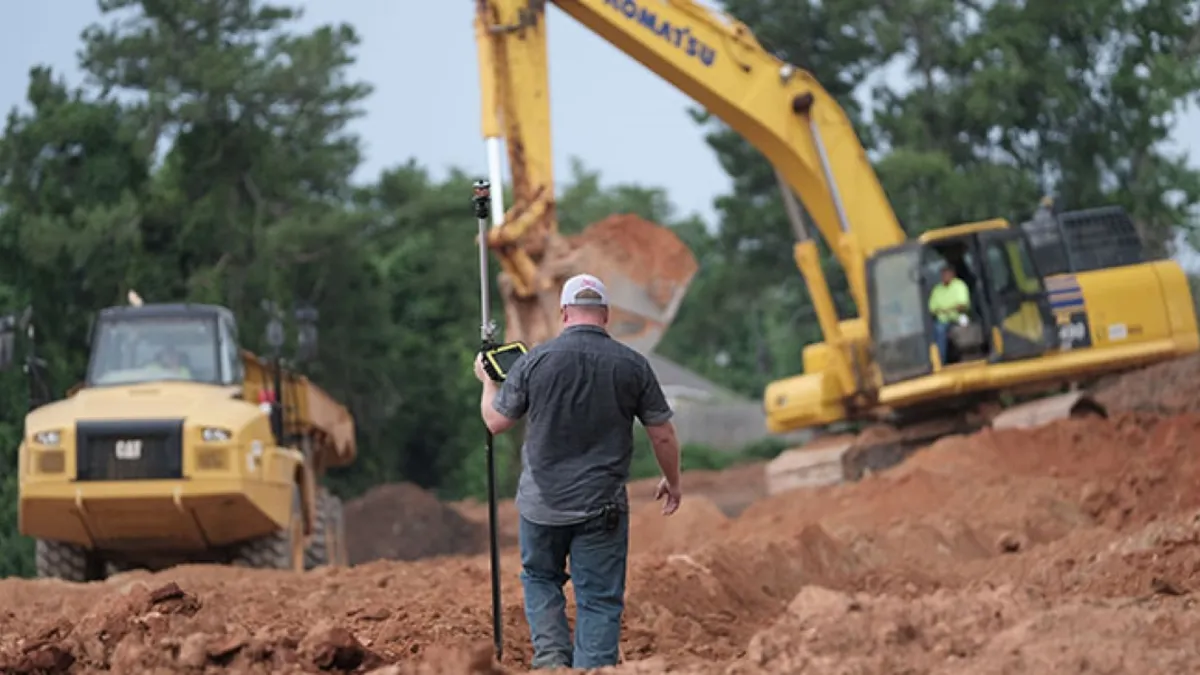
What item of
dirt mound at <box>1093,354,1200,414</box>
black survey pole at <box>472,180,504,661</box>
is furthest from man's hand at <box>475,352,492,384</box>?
dirt mound at <box>1093,354,1200,414</box>

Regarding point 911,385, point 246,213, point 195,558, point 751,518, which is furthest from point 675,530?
point 246,213

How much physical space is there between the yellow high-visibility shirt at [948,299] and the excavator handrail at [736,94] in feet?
3.59

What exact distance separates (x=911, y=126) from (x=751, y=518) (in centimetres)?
2396

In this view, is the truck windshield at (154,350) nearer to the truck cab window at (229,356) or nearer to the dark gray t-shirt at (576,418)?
the truck cab window at (229,356)

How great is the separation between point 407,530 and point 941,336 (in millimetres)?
10514

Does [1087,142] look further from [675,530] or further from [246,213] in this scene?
[675,530]

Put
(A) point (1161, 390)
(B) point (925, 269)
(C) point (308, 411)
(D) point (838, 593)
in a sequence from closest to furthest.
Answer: (D) point (838, 593) < (C) point (308, 411) < (B) point (925, 269) < (A) point (1161, 390)

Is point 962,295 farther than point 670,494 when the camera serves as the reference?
Yes

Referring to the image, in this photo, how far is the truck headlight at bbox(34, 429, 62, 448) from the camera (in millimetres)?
16172

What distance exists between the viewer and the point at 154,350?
1770 centimetres

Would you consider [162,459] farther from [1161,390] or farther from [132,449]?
[1161,390]

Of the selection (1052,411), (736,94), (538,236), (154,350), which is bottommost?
(1052,411)

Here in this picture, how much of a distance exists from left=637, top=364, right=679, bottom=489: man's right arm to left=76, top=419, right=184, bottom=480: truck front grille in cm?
888

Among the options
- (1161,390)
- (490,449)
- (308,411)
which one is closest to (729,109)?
(1161,390)
